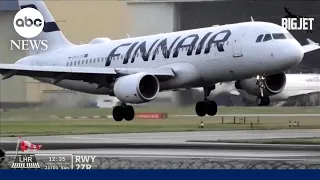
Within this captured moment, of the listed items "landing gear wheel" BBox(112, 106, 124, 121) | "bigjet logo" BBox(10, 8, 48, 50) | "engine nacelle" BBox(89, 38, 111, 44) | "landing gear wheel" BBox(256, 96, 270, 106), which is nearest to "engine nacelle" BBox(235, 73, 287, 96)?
"landing gear wheel" BBox(256, 96, 270, 106)

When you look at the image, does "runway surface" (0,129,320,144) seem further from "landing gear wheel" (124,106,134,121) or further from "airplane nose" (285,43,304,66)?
"airplane nose" (285,43,304,66)

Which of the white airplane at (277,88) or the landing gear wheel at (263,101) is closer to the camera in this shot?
the white airplane at (277,88)

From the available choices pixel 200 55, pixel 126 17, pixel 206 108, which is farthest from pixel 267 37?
pixel 126 17

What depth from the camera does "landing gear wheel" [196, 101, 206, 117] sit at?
45.4 feet

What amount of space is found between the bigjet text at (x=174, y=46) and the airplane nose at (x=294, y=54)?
111 centimetres

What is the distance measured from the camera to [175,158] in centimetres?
1152

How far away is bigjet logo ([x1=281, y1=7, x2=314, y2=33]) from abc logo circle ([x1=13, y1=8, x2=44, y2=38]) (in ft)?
10.9

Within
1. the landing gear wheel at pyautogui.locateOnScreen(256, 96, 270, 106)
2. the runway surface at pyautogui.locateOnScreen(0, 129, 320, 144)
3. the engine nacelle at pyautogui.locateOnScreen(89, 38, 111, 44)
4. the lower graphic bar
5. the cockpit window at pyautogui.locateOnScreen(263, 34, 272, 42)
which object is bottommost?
the lower graphic bar

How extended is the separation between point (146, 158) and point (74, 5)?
2.63 meters

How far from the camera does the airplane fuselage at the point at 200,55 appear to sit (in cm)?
1575

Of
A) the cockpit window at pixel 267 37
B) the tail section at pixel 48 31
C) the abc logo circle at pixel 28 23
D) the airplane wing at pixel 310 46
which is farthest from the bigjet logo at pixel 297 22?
the abc logo circle at pixel 28 23

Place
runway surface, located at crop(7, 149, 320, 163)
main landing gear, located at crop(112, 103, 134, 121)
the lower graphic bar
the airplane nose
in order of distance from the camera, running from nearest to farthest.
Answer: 1. the lower graphic bar
2. runway surface, located at crop(7, 149, 320, 163)
3. main landing gear, located at crop(112, 103, 134, 121)
4. the airplane nose

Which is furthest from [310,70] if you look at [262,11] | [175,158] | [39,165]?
[39,165]

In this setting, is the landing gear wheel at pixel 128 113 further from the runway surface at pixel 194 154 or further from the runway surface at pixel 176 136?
the runway surface at pixel 194 154
